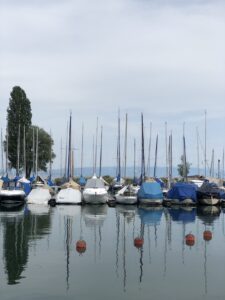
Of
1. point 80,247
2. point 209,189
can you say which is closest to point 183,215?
point 209,189

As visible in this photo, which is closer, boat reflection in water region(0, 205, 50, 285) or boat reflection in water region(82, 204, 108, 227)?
boat reflection in water region(0, 205, 50, 285)

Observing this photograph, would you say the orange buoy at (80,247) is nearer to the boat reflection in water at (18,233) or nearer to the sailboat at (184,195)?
the boat reflection in water at (18,233)

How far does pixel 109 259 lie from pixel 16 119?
2500 inches

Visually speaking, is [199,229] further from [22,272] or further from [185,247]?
[22,272]

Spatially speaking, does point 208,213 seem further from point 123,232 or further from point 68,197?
point 123,232

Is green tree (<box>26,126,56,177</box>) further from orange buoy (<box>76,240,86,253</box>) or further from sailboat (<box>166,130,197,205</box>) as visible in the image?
orange buoy (<box>76,240,86,253</box>)

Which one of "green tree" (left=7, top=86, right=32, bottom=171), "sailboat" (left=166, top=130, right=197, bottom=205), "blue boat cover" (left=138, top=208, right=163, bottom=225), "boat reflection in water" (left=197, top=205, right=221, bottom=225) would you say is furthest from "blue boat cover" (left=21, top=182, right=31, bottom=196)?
"green tree" (left=7, top=86, right=32, bottom=171)

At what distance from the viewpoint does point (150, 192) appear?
51.9 meters

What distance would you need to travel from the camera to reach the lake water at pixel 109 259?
1766 centimetres

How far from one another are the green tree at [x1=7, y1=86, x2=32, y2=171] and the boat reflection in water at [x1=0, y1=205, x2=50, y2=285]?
1356 inches

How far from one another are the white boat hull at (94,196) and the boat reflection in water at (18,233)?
23.5 feet

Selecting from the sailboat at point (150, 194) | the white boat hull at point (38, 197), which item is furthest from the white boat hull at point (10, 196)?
the sailboat at point (150, 194)

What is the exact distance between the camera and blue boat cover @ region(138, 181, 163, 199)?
51.8 m

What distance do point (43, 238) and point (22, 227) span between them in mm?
5205
